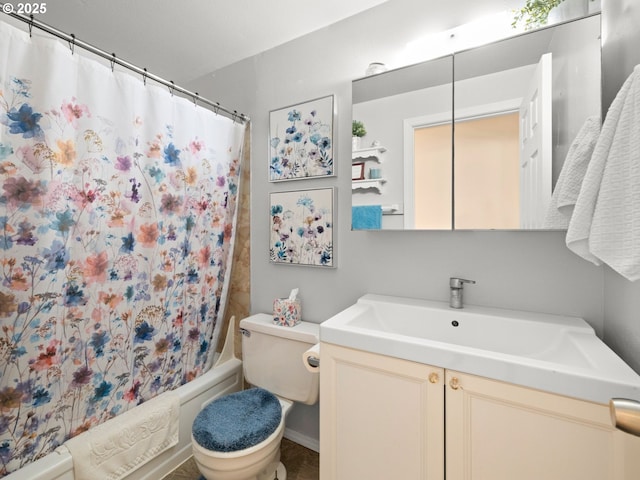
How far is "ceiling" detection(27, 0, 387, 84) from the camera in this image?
5.13ft

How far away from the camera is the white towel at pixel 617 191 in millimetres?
680

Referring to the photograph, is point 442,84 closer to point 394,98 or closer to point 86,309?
point 394,98

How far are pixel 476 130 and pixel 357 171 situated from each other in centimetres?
53

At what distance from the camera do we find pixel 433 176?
1351 millimetres

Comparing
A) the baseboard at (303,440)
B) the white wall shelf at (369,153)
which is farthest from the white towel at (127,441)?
the white wall shelf at (369,153)

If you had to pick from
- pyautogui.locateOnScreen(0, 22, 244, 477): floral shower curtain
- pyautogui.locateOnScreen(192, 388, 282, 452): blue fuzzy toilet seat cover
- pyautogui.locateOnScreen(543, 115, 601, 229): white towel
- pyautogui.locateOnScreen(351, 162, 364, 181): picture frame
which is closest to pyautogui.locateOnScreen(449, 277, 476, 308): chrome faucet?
pyautogui.locateOnScreen(543, 115, 601, 229): white towel

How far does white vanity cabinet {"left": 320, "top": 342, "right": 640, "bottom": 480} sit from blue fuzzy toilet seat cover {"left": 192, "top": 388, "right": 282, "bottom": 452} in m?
0.31

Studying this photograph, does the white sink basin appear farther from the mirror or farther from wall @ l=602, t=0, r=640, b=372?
the mirror

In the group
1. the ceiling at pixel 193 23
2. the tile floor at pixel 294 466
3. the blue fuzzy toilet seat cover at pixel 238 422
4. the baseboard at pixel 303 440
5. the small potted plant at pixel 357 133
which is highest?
the ceiling at pixel 193 23

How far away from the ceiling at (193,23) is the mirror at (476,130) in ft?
1.71

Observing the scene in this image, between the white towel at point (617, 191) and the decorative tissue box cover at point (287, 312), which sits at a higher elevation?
the white towel at point (617, 191)

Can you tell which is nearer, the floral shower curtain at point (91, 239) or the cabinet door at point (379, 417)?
the cabinet door at point (379, 417)

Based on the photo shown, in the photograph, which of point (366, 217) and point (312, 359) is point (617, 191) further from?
point (312, 359)

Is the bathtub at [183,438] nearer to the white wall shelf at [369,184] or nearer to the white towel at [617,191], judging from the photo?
the white wall shelf at [369,184]
